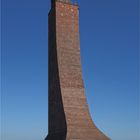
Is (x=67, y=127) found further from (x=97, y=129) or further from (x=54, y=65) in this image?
(x=54, y=65)

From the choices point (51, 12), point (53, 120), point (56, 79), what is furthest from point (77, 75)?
point (51, 12)

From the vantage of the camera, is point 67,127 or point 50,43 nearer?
point 67,127

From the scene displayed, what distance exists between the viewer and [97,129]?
19.5m

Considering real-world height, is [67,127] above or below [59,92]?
below

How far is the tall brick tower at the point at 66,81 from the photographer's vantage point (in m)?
19.3

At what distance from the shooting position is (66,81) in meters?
20.6

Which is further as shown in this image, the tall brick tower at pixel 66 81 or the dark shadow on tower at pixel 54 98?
the dark shadow on tower at pixel 54 98

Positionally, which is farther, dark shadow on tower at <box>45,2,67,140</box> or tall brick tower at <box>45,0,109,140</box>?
dark shadow on tower at <box>45,2,67,140</box>

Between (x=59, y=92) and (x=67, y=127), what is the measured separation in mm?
2214

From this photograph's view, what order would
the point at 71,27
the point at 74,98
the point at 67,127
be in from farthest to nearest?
the point at 71,27, the point at 74,98, the point at 67,127

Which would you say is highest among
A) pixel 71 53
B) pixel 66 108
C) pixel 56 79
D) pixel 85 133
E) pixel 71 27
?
pixel 71 27

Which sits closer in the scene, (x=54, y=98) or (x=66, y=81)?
(x=66, y=81)

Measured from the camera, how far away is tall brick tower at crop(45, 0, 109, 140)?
19.3 meters

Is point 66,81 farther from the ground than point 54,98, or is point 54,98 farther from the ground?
point 66,81
